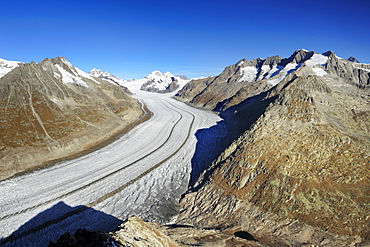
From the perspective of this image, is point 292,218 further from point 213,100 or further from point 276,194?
point 213,100

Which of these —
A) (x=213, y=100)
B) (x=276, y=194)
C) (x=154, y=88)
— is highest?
(x=154, y=88)

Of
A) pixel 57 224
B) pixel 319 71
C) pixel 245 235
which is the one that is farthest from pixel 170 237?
pixel 319 71

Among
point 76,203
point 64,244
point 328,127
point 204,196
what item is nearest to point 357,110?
point 328,127

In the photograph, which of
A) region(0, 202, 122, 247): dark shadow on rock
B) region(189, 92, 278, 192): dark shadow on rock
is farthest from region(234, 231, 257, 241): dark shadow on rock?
region(0, 202, 122, 247): dark shadow on rock

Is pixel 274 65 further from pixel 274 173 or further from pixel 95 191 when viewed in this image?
pixel 95 191

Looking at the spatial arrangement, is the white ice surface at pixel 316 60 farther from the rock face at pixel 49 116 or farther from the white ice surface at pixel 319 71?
the rock face at pixel 49 116
